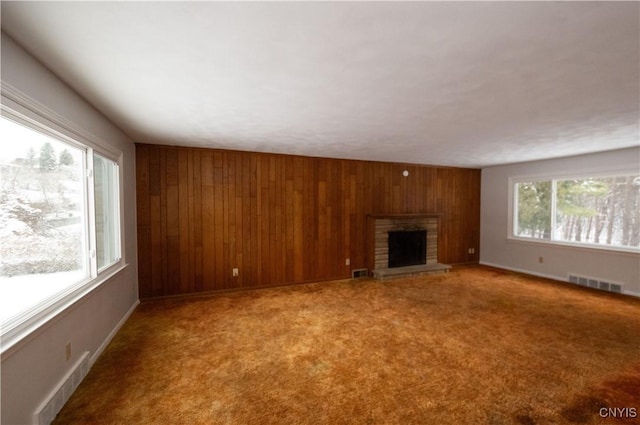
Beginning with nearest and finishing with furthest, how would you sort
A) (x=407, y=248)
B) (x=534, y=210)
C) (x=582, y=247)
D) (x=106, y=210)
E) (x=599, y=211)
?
(x=106, y=210)
(x=599, y=211)
(x=582, y=247)
(x=534, y=210)
(x=407, y=248)

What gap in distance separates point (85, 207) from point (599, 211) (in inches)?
283

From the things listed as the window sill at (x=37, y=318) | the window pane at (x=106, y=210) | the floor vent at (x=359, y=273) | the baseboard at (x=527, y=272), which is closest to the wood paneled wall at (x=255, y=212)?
the floor vent at (x=359, y=273)

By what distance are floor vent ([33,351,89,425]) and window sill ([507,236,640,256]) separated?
7009 mm

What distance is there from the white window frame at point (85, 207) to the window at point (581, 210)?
23.1ft

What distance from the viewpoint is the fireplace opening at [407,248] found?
18.2 feet

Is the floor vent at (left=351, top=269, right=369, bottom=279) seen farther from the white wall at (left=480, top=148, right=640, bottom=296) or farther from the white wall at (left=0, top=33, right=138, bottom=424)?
the white wall at (left=0, top=33, right=138, bottom=424)

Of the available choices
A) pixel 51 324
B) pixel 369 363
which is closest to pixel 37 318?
pixel 51 324

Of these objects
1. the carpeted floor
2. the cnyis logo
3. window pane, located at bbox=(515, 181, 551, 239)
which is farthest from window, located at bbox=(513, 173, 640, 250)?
the cnyis logo

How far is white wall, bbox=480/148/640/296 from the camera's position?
4.22 metres

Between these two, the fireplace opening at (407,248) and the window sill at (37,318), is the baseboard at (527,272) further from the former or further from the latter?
the window sill at (37,318)

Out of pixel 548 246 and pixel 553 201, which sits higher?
pixel 553 201

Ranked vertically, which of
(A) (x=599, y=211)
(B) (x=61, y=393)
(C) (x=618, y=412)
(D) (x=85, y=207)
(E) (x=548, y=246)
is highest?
(D) (x=85, y=207)

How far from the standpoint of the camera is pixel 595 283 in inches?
179

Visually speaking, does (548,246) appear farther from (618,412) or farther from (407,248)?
(618,412)
